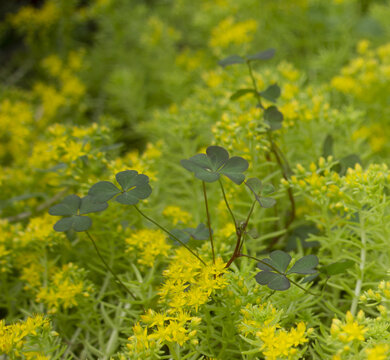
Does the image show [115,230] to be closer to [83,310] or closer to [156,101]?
[83,310]

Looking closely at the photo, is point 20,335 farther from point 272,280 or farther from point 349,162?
point 349,162

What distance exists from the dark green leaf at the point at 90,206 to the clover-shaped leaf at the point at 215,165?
20 cm

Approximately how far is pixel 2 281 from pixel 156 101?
4.22 ft

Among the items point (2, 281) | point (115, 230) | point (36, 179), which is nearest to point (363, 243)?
point (115, 230)

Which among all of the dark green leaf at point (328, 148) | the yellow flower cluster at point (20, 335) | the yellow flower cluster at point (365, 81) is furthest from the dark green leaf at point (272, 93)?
the yellow flower cluster at point (20, 335)

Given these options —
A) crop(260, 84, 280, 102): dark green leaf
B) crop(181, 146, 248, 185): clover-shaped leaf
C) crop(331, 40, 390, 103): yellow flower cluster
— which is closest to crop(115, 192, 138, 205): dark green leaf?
crop(181, 146, 248, 185): clover-shaped leaf

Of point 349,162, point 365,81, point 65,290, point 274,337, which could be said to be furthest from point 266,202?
point 365,81

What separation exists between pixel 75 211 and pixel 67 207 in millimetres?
20

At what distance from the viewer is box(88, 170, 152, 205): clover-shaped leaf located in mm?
836

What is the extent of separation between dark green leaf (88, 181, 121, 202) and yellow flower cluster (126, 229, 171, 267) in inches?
6.6

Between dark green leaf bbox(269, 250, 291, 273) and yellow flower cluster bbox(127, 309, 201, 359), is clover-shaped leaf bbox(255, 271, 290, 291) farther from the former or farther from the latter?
yellow flower cluster bbox(127, 309, 201, 359)

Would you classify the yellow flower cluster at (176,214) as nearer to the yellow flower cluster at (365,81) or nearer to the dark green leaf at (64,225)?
the dark green leaf at (64,225)

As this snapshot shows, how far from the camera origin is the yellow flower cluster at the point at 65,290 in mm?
937

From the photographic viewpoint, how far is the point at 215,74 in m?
1.66
